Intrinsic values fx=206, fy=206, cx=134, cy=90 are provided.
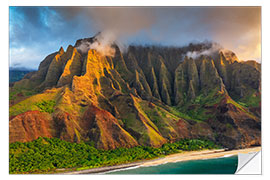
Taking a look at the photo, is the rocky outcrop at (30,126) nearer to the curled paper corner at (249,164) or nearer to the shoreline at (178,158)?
the shoreline at (178,158)

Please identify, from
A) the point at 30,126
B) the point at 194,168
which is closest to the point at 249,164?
the point at 194,168

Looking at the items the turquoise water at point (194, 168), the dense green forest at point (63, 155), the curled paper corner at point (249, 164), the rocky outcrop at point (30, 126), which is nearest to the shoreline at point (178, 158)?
the dense green forest at point (63, 155)

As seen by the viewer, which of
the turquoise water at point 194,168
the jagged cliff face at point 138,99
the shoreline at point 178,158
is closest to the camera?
the turquoise water at point 194,168

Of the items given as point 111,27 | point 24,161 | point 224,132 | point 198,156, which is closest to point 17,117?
point 24,161

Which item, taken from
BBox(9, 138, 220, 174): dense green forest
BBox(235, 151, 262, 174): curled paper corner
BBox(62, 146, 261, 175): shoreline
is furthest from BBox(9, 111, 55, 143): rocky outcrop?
BBox(235, 151, 262, 174): curled paper corner

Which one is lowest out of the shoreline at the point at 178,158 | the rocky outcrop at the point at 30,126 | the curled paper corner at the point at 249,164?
the shoreline at the point at 178,158

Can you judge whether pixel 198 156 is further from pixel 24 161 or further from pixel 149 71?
pixel 149 71

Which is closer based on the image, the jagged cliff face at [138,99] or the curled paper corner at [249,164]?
the curled paper corner at [249,164]
